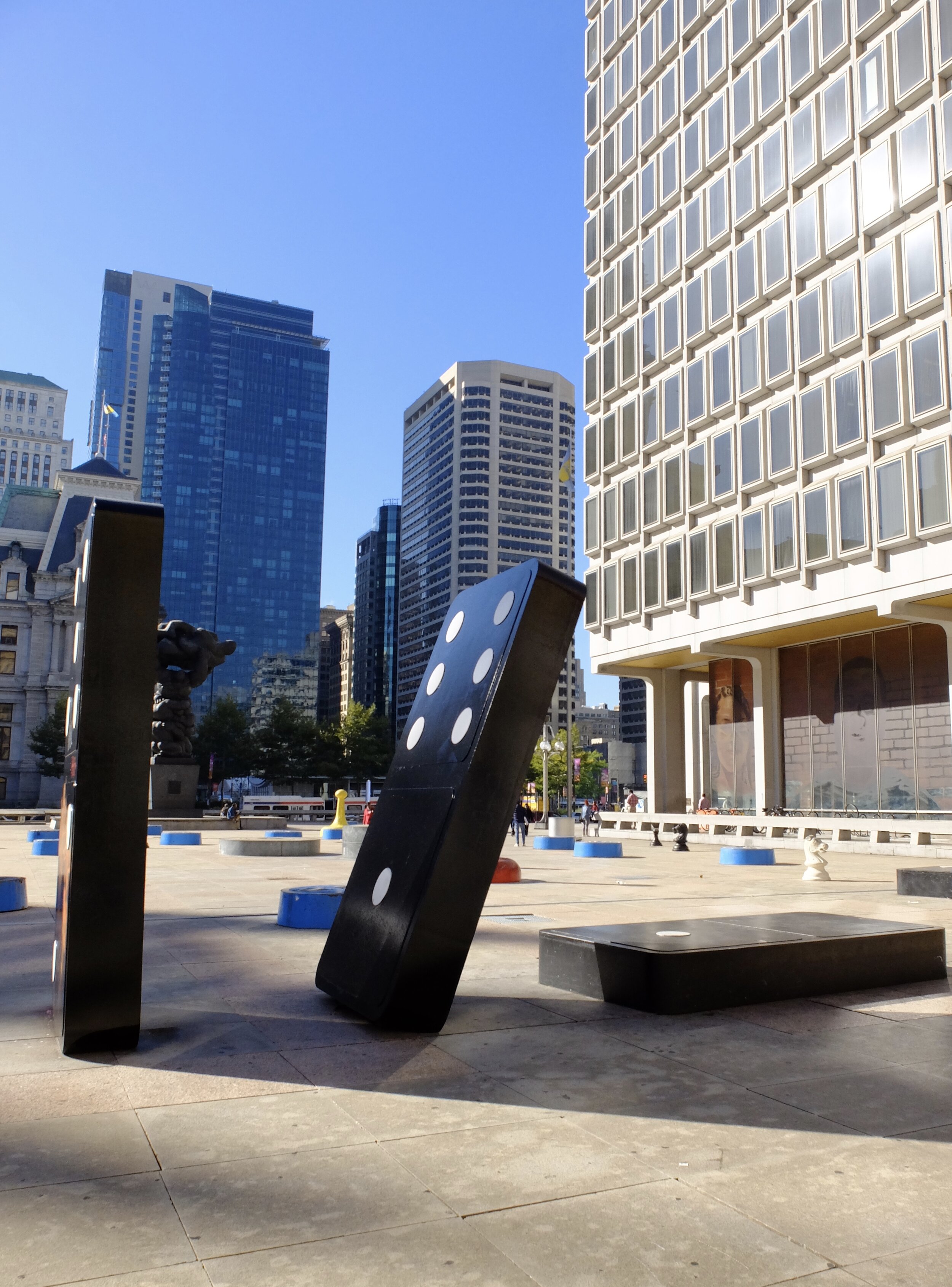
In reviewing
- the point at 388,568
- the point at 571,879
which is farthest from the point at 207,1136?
the point at 388,568

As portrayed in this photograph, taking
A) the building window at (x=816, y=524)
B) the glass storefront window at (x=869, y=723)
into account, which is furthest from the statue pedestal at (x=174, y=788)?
the building window at (x=816, y=524)

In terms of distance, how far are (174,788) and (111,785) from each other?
34.4 meters

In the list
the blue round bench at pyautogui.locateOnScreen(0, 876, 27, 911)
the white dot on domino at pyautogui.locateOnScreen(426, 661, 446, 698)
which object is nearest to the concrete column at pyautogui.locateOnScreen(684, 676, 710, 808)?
the blue round bench at pyautogui.locateOnScreen(0, 876, 27, 911)

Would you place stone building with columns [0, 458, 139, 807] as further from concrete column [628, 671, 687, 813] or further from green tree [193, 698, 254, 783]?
concrete column [628, 671, 687, 813]

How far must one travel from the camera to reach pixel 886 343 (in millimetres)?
32219

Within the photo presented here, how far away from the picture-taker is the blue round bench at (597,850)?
26422 millimetres

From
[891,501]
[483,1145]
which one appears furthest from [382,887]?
[891,501]

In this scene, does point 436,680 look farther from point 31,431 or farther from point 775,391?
point 31,431

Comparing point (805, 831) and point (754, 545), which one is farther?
point (754, 545)

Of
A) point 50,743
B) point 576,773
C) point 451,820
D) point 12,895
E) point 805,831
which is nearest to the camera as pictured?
point 451,820

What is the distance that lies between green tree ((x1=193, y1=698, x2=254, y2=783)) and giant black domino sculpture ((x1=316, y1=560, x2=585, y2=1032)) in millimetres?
75150

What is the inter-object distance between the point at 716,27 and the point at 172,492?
13035 cm

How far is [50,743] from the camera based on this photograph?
237ft

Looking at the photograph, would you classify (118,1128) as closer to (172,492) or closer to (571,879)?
(571,879)
